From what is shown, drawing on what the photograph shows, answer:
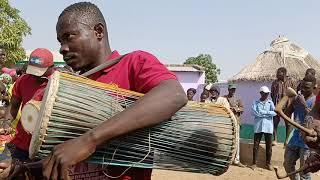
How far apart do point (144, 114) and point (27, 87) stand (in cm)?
290

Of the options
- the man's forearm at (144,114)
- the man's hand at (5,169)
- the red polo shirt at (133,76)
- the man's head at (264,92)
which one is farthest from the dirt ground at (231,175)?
the man's forearm at (144,114)

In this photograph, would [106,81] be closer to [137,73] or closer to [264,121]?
[137,73]

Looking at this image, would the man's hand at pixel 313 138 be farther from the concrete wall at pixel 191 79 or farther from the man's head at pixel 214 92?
the concrete wall at pixel 191 79

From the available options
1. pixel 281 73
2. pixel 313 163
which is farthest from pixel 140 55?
pixel 281 73

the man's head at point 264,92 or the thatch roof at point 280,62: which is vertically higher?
the thatch roof at point 280,62

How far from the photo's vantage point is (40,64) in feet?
15.4

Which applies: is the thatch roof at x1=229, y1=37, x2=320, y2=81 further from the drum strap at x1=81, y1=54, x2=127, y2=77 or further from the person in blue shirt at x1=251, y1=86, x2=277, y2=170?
the drum strap at x1=81, y1=54, x2=127, y2=77

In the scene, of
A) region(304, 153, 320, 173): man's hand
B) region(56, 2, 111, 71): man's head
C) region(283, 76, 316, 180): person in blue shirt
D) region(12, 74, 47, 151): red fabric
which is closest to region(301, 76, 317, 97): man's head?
region(283, 76, 316, 180): person in blue shirt

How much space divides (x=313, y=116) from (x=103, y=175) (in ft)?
9.10

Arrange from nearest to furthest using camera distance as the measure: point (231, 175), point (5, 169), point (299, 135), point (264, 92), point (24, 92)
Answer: point (5, 169), point (24, 92), point (299, 135), point (231, 175), point (264, 92)

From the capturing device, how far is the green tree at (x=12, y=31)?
1873 centimetres

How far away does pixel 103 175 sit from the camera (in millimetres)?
1918

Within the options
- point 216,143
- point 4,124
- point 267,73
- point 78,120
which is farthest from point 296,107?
point 267,73

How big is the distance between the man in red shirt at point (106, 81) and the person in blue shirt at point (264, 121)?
28.8 ft
